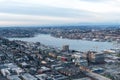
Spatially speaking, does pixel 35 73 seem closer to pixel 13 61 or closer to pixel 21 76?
pixel 21 76

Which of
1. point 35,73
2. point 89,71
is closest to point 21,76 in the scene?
point 35,73

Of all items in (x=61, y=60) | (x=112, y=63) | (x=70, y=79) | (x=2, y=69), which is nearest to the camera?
(x=70, y=79)

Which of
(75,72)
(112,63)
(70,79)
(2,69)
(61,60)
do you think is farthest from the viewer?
(61,60)

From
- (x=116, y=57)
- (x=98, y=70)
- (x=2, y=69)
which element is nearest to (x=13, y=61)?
(x=2, y=69)

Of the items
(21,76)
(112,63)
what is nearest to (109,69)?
(112,63)

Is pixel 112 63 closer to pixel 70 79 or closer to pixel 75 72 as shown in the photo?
pixel 75 72

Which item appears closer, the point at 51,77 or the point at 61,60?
the point at 51,77

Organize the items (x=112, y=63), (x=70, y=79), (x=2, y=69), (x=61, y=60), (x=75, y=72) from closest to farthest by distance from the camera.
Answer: (x=70, y=79)
(x=75, y=72)
(x=2, y=69)
(x=112, y=63)
(x=61, y=60)

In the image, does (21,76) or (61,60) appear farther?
(61,60)
